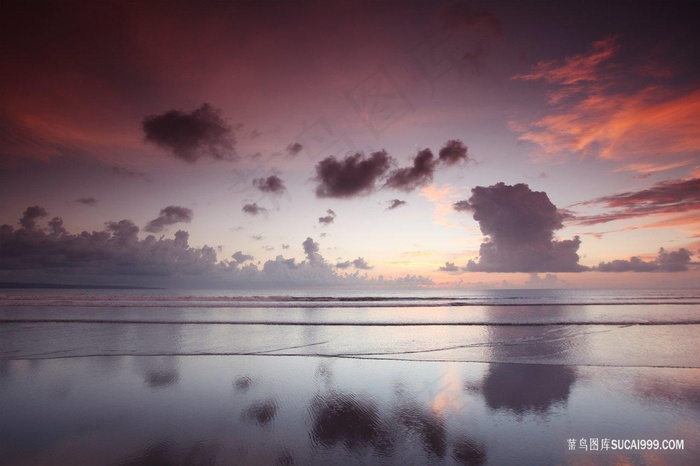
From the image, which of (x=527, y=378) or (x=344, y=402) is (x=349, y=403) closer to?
(x=344, y=402)

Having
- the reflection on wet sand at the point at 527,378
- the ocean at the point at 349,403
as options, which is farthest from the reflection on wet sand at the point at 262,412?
the reflection on wet sand at the point at 527,378

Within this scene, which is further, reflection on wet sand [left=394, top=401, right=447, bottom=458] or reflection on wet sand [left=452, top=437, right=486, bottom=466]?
reflection on wet sand [left=394, top=401, right=447, bottom=458]

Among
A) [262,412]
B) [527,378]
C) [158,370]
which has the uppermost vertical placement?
[262,412]

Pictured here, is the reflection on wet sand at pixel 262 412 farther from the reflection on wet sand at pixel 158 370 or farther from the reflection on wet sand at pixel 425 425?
the reflection on wet sand at pixel 158 370

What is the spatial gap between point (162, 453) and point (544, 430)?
5.84 meters

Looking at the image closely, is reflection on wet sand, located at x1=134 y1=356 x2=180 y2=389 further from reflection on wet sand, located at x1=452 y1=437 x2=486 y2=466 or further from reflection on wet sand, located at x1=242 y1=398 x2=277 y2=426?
reflection on wet sand, located at x1=452 y1=437 x2=486 y2=466

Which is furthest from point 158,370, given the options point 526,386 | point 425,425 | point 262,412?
point 526,386

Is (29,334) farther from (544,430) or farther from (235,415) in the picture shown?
(544,430)

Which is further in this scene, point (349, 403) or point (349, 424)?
point (349, 403)

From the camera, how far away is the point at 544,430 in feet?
17.6

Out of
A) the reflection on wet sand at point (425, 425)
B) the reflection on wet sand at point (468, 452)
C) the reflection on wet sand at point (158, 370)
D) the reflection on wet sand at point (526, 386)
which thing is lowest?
the reflection on wet sand at point (158, 370)

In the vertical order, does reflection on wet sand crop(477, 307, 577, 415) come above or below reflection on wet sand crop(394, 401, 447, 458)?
below

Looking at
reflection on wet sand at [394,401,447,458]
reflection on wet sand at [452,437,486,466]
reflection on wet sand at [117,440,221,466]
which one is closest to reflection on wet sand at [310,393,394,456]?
reflection on wet sand at [394,401,447,458]

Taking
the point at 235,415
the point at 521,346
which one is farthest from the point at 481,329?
the point at 235,415
